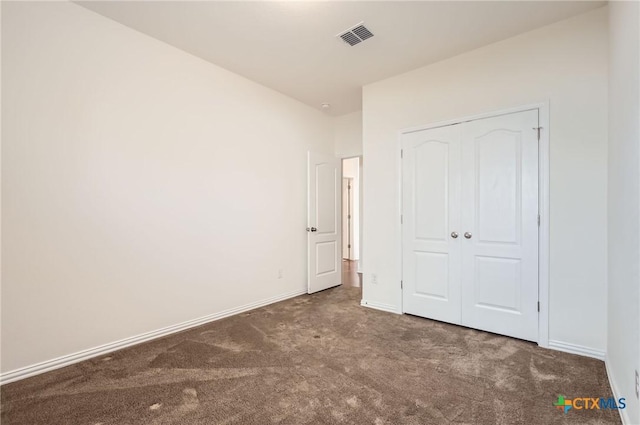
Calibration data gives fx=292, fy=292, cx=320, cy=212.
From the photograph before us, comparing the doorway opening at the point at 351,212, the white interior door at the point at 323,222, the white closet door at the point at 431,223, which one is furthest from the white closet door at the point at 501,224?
the doorway opening at the point at 351,212

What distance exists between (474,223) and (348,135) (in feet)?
8.61

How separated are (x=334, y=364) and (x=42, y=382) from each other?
6.87 ft

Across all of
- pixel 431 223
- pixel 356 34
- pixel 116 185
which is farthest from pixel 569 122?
pixel 116 185

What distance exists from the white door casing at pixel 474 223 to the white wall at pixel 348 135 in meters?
1.43

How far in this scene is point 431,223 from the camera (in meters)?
3.27

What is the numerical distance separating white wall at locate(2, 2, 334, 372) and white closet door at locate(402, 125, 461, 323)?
1832 mm

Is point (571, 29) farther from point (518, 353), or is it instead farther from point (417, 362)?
point (417, 362)

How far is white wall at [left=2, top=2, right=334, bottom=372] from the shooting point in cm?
212

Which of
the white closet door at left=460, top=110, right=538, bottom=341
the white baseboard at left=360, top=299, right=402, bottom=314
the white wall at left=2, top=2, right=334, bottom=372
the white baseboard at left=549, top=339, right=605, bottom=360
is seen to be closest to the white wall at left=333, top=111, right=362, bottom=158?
the white wall at left=2, top=2, right=334, bottom=372

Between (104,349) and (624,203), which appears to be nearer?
(624,203)

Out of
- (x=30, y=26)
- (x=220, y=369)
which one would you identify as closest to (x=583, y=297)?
(x=220, y=369)

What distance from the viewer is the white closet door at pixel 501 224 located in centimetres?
266

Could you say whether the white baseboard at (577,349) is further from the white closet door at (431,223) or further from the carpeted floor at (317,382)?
the white closet door at (431,223)

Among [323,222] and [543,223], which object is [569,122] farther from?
[323,222]
